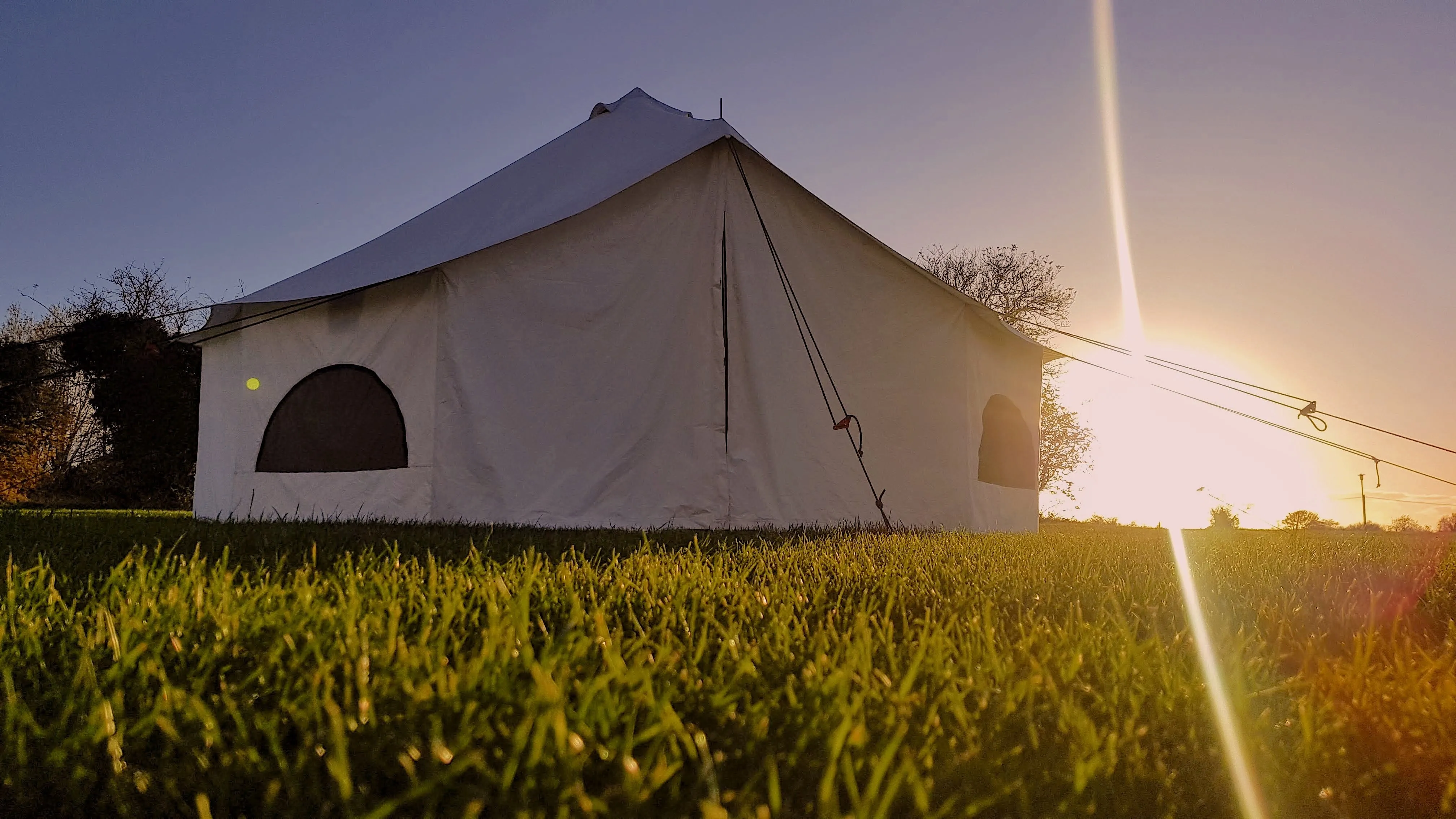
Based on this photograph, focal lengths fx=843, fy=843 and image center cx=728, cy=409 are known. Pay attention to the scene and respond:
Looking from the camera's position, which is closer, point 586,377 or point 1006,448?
point 586,377

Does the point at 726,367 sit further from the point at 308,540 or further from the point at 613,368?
the point at 308,540

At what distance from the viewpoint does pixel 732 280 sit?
191 inches

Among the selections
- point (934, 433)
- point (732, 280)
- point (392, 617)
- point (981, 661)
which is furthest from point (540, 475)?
point (981, 661)

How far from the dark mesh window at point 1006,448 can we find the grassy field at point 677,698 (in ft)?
14.3

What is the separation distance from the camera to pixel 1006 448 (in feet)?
21.9

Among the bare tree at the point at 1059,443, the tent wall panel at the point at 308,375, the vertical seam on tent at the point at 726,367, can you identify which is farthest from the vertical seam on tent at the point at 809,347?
the bare tree at the point at 1059,443

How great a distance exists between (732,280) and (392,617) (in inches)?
145

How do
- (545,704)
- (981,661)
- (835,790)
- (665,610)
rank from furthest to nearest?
(665,610) < (981,661) < (545,704) < (835,790)

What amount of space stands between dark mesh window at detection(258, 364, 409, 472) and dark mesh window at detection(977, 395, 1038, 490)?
4.06 metres

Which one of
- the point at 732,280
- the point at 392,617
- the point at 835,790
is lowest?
the point at 835,790

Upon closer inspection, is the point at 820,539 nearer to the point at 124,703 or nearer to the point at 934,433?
the point at 934,433

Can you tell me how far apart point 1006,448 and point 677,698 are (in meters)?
6.00

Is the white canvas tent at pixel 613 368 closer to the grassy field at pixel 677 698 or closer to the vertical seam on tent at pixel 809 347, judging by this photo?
the vertical seam on tent at pixel 809 347

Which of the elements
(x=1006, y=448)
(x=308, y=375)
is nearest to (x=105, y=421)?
(x=308, y=375)
